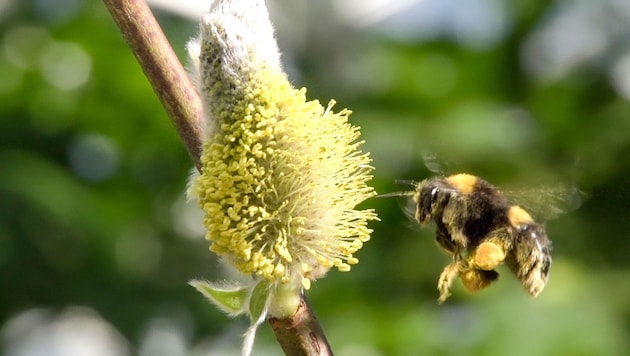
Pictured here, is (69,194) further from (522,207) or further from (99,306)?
(522,207)

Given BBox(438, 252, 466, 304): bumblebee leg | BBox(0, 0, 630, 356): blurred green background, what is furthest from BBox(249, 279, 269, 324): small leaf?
BBox(0, 0, 630, 356): blurred green background

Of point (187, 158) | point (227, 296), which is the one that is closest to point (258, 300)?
point (227, 296)

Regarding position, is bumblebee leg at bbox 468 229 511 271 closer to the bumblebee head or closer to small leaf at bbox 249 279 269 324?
the bumblebee head

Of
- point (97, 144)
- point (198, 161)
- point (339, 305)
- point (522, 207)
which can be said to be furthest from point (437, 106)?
point (198, 161)

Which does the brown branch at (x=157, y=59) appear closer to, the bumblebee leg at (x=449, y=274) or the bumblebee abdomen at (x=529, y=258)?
the bumblebee leg at (x=449, y=274)

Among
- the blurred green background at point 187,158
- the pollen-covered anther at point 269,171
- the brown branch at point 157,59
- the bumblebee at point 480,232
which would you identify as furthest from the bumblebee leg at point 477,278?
the blurred green background at point 187,158

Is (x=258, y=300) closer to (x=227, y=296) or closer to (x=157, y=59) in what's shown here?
(x=227, y=296)
